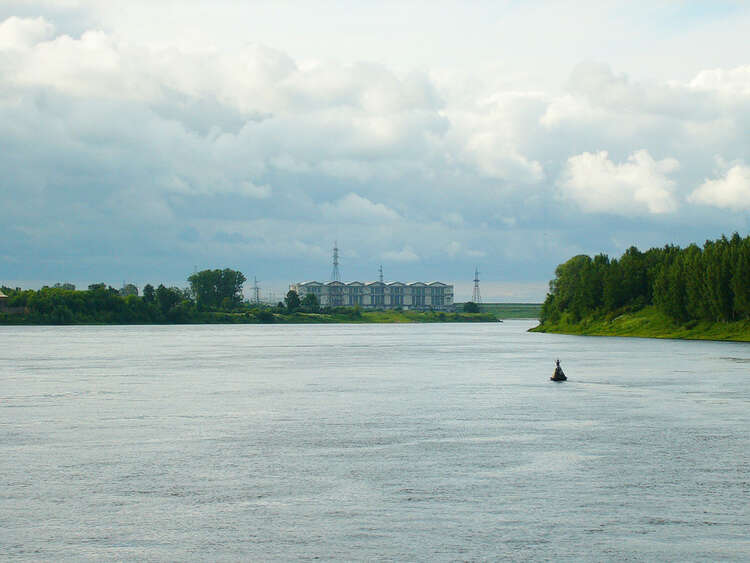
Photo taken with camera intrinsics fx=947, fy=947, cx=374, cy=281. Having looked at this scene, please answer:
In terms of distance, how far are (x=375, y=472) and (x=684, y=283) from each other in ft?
467

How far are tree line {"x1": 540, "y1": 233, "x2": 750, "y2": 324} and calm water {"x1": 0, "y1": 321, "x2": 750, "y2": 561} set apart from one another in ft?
309

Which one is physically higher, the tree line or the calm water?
the tree line

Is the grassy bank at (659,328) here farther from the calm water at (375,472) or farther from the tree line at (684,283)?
the calm water at (375,472)

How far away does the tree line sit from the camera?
148m

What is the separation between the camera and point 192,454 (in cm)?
3203

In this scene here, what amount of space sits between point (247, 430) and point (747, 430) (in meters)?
20.1

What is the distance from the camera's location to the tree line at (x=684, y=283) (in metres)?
148

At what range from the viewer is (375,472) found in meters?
28.3

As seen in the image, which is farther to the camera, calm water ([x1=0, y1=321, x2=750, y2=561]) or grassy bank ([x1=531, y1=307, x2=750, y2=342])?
grassy bank ([x1=531, y1=307, x2=750, y2=342])

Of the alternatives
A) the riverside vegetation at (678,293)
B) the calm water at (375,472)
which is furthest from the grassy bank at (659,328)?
the calm water at (375,472)

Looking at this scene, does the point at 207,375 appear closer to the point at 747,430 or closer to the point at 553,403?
the point at 553,403

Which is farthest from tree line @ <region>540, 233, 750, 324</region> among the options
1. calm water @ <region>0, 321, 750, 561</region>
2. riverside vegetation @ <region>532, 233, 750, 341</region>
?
calm water @ <region>0, 321, 750, 561</region>

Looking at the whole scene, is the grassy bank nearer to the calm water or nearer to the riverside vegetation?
the riverside vegetation

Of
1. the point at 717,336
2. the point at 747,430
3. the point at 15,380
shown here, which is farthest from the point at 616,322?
the point at 747,430
